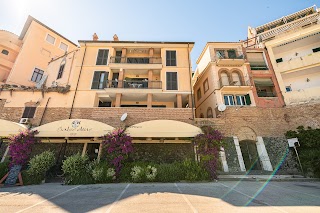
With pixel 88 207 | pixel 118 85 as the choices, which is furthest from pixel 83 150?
pixel 88 207

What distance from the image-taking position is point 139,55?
20.2 metres

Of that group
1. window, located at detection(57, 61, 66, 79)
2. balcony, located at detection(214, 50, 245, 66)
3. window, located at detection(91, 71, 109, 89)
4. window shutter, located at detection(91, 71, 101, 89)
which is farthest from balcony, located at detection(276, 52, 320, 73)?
window, located at detection(57, 61, 66, 79)

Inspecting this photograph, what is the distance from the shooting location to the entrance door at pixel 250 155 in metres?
14.4

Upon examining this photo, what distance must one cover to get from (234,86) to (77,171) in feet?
57.3

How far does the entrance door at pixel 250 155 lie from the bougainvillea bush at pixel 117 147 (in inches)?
480

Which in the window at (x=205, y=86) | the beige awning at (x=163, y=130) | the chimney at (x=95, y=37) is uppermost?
the chimney at (x=95, y=37)

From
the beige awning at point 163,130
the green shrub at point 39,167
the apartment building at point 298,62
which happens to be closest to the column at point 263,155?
the apartment building at point 298,62

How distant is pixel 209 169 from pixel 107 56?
17.5 meters

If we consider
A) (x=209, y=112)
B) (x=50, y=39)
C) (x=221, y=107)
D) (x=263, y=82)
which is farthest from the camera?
(x=50, y=39)

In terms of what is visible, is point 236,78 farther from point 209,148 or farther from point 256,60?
point 209,148

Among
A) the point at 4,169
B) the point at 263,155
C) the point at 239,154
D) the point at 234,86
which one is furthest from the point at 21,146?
the point at 234,86

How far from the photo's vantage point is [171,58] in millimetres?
Answer: 18812

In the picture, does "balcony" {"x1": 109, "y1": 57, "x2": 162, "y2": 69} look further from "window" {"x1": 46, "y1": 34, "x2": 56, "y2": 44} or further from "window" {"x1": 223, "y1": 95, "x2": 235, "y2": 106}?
"window" {"x1": 46, "y1": 34, "x2": 56, "y2": 44}

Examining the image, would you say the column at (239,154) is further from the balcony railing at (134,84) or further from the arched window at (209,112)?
the balcony railing at (134,84)
